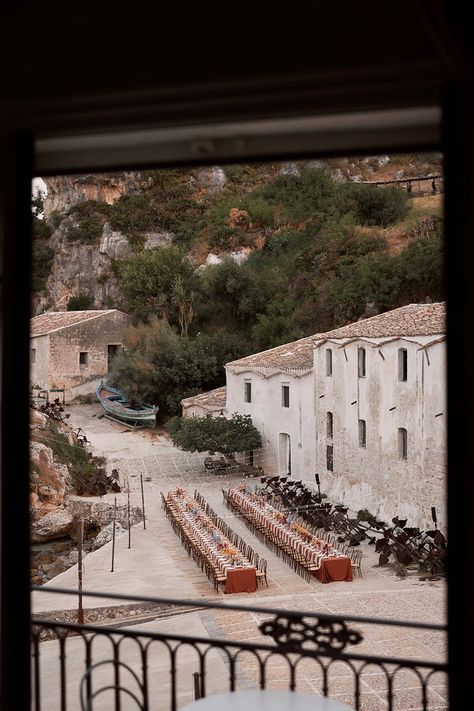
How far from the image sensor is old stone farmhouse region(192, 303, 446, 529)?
13023mm

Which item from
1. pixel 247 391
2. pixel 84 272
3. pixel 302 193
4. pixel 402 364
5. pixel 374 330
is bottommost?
pixel 247 391

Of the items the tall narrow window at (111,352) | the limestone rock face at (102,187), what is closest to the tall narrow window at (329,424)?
the tall narrow window at (111,352)

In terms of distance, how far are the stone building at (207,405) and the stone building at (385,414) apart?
5392mm

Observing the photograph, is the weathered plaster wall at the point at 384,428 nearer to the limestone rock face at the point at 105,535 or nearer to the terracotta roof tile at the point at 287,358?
the terracotta roof tile at the point at 287,358

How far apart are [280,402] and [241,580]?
868 centimetres

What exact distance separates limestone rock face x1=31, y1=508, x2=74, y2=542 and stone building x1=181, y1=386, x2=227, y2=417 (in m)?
6.17

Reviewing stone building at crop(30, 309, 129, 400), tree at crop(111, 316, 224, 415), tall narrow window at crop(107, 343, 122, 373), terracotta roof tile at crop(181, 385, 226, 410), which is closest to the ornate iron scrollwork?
terracotta roof tile at crop(181, 385, 226, 410)

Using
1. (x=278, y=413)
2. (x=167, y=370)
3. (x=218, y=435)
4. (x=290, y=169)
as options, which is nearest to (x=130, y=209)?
(x=290, y=169)

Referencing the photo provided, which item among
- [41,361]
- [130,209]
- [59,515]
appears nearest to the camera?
[59,515]

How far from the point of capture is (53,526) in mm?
15672

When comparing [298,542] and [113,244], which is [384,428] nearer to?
[298,542]

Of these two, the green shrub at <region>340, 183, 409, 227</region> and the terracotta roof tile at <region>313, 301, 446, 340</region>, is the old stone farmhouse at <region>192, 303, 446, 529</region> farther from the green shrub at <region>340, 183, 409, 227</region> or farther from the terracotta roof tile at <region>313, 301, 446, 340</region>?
the green shrub at <region>340, 183, 409, 227</region>

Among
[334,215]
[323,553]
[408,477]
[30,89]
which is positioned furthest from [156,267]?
[30,89]

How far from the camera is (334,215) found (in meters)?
31.7
